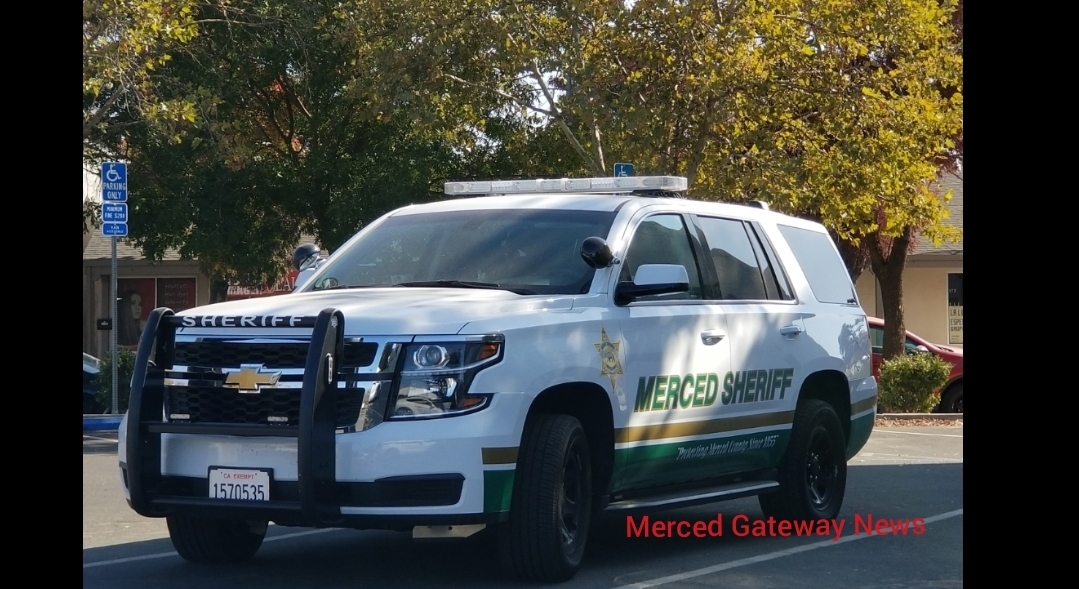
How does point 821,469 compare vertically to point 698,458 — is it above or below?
below

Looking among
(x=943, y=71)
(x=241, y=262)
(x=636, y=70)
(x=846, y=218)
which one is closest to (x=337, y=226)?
(x=241, y=262)

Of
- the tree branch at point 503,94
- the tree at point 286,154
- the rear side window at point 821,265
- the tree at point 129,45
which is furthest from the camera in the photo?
the tree at point 286,154

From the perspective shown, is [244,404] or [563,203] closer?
[244,404]

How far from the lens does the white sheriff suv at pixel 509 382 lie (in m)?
6.36

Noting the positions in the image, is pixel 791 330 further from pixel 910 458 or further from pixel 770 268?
pixel 910 458

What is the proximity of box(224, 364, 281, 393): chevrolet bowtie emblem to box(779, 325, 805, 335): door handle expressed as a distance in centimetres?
353

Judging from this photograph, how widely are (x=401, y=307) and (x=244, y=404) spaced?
84cm

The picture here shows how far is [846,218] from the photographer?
19.6 metres

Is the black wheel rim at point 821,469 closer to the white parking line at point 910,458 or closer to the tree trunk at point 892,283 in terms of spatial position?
the white parking line at point 910,458

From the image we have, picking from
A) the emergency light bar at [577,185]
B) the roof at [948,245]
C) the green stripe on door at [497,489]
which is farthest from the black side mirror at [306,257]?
the roof at [948,245]

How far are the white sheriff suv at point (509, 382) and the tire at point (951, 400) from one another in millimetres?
13439

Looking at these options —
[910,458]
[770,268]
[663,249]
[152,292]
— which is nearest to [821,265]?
[770,268]

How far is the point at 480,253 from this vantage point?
7.73 metres

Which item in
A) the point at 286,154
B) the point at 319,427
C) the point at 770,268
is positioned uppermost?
the point at 286,154
